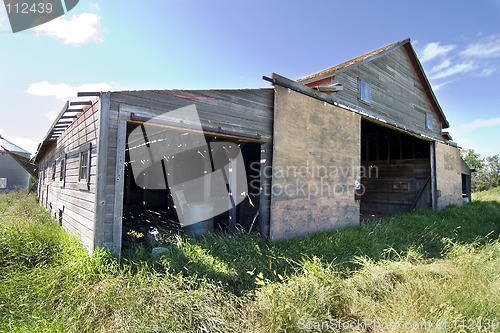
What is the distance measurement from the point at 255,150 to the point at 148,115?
4.35m

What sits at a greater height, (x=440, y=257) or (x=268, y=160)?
(x=268, y=160)

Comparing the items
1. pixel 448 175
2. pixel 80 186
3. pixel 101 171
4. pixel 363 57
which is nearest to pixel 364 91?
pixel 363 57

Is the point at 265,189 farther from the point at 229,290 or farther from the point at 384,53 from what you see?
the point at 384,53

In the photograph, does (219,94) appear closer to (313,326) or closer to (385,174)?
(313,326)

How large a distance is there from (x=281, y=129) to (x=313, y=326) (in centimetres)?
429

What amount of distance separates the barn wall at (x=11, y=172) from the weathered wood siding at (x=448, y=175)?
3100 centimetres

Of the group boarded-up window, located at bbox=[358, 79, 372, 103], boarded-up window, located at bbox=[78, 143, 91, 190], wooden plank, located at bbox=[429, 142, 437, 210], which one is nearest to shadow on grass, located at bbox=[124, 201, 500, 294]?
boarded-up window, located at bbox=[78, 143, 91, 190]

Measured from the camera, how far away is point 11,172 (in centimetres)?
2514

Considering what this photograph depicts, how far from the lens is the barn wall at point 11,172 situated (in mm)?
24500

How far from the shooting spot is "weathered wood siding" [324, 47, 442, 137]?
859 cm

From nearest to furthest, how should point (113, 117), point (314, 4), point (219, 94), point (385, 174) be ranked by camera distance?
point (113, 117) < point (219, 94) < point (314, 4) < point (385, 174)

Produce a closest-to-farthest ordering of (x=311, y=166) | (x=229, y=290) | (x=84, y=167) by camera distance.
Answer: (x=229, y=290)
(x=84, y=167)
(x=311, y=166)

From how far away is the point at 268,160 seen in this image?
20.6ft

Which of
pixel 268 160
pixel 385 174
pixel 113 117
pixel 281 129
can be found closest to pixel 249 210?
pixel 268 160
